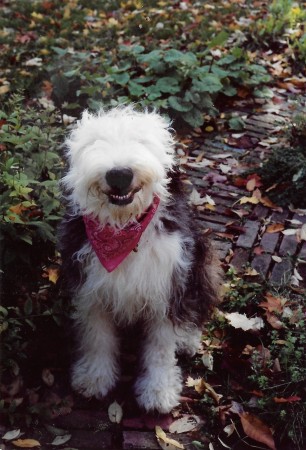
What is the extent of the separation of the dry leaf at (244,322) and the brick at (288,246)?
68 centimetres

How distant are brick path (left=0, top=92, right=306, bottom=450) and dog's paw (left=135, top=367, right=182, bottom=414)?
7 cm

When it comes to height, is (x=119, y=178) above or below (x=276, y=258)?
above

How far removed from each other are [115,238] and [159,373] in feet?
2.71

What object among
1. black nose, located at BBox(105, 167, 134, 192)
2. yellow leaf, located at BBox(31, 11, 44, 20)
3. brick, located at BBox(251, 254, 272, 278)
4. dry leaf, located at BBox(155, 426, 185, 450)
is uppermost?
black nose, located at BBox(105, 167, 134, 192)

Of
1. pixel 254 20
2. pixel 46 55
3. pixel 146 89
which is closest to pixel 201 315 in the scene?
pixel 146 89

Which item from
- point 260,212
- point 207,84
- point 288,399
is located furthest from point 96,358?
point 207,84

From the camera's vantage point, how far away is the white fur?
91.7 inches

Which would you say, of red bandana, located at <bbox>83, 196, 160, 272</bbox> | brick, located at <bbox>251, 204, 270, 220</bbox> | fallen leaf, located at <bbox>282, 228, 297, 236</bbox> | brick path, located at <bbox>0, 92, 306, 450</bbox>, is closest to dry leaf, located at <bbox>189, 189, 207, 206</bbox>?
brick path, located at <bbox>0, 92, 306, 450</bbox>

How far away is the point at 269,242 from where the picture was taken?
3.88 metres

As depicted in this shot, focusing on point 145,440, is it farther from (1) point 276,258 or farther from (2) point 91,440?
(1) point 276,258

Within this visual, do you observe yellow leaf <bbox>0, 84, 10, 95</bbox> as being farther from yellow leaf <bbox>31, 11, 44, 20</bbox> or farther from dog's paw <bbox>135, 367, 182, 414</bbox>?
dog's paw <bbox>135, 367, 182, 414</bbox>

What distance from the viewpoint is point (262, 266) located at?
3.67 meters

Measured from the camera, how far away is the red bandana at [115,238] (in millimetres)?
2531

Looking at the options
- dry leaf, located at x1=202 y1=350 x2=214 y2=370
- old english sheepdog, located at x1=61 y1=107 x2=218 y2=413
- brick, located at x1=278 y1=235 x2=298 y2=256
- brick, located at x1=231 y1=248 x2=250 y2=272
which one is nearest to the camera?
old english sheepdog, located at x1=61 y1=107 x2=218 y2=413
